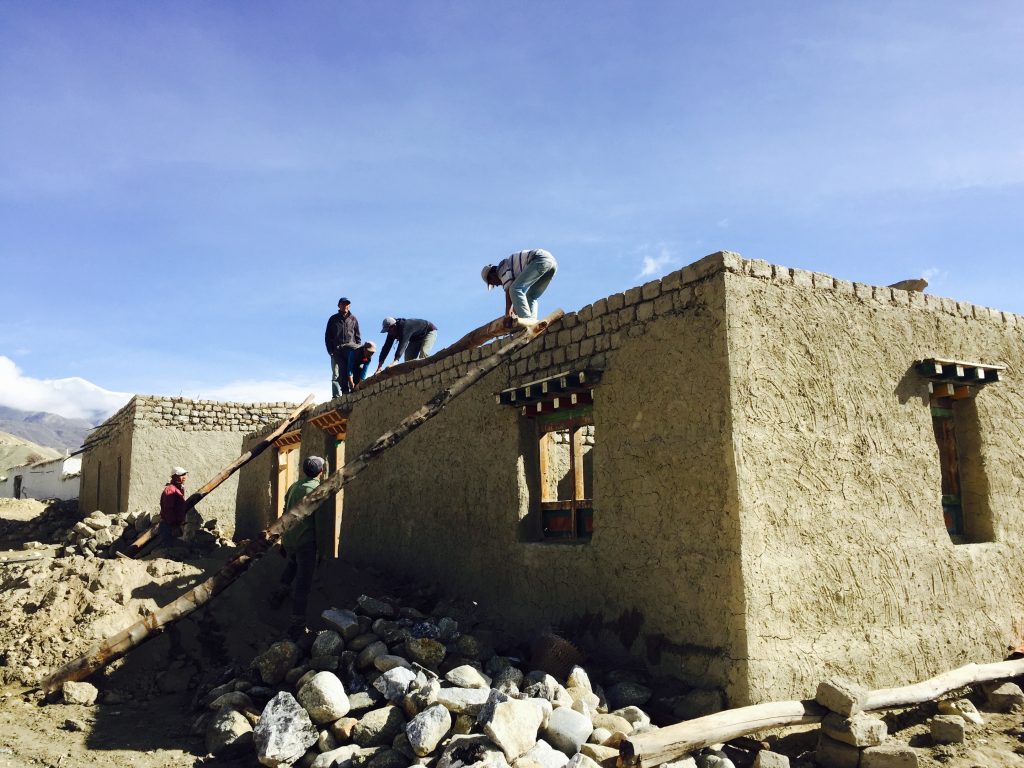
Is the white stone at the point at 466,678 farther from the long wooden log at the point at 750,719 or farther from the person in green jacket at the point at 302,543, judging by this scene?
the person in green jacket at the point at 302,543

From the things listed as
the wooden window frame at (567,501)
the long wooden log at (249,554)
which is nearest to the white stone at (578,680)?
the wooden window frame at (567,501)

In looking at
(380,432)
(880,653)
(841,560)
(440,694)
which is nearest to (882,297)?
(841,560)

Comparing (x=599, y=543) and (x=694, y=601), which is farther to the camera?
(x=599, y=543)

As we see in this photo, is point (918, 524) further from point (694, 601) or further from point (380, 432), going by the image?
point (380, 432)

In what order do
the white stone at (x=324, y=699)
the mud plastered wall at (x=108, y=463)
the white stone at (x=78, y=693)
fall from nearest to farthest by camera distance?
the white stone at (x=324, y=699) < the white stone at (x=78, y=693) < the mud plastered wall at (x=108, y=463)

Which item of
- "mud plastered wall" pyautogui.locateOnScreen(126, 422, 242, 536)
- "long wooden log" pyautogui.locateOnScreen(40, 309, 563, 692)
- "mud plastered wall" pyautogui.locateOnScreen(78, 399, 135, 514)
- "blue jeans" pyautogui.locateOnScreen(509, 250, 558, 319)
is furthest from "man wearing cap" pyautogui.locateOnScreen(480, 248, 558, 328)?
"mud plastered wall" pyautogui.locateOnScreen(78, 399, 135, 514)

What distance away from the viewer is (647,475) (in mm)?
5895

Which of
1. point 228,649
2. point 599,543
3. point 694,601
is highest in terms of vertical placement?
point 599,543

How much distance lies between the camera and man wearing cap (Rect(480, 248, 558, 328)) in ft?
25.5

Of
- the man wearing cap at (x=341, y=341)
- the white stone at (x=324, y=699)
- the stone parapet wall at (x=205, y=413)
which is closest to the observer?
the white stone at (x=324, y=699)

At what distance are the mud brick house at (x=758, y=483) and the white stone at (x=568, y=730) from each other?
1049 millimetres

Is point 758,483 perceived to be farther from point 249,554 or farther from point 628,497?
point 249,554

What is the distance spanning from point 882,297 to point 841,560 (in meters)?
2.33

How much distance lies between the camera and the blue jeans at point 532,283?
25.5 feet
